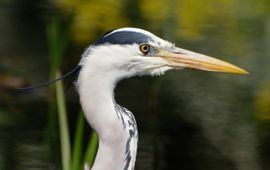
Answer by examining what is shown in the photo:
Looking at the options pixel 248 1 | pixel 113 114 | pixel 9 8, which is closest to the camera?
pixel 113 114

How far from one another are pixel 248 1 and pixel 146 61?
1.59 meters

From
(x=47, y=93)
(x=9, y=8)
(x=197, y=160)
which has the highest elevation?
(x=9, y=8)

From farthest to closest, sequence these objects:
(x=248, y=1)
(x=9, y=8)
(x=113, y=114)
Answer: (x=9, y=8), (x=248, y=1), (x=113, y=114)

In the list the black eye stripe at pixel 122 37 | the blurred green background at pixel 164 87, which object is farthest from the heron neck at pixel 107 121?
the blurred green background at pixel 164 87

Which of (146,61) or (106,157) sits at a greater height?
(146,61)

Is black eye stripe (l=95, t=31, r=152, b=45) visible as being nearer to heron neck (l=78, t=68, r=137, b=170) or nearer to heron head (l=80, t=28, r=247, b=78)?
heron head (l=80, t=28, r=247, b=78)

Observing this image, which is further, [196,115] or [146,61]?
[196,115]

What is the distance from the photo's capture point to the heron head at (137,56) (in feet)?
11.9

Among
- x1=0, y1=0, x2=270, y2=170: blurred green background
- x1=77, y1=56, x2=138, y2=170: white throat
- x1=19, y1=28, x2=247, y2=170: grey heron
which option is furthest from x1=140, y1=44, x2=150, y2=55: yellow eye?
x1=0, y1=0, x2=270, y2=170: blurred green background

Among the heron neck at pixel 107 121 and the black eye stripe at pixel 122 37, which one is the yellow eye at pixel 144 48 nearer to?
the black eye stripe at pixel 122 37

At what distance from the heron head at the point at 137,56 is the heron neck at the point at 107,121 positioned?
0.15 ft

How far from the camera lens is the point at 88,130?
230 inches

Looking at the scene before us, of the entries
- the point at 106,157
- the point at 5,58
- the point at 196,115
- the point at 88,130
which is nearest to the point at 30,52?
the point at 5,58

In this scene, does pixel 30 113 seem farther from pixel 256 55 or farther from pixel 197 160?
pixel 256 55
